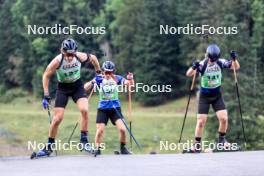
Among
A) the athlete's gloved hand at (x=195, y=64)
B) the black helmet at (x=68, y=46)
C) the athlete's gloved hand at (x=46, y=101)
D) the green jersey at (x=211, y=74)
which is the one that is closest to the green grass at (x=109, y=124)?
the green jersey at (x=211, y=74)

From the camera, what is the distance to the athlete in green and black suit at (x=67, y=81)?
11.9 metres

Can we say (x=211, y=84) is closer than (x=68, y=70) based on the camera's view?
No

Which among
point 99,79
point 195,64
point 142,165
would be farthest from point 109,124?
point 142,165

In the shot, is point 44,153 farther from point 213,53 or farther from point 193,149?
point 213,53

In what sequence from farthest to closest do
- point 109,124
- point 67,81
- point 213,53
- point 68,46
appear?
1. point 109,124
2. point 213,53
3. point 67,81
4. point 68,46

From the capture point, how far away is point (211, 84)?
44.4 ft

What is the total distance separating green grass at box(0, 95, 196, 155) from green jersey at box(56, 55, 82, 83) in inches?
1073

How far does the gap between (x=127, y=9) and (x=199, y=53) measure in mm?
13739

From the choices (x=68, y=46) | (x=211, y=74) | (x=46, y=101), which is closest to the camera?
(x=68, y=46)

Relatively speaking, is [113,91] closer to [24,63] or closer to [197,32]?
[197,32]

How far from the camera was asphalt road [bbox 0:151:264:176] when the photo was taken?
9727 millimetres

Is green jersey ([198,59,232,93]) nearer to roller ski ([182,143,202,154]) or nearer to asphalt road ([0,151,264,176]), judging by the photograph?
roller ski ([182,143,202,154])

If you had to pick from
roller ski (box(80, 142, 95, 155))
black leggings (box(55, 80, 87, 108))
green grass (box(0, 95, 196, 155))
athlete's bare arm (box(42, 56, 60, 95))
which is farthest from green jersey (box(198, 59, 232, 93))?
green grass (box(0, 95, 196, 155))

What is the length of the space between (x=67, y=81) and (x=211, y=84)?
10.6ft
